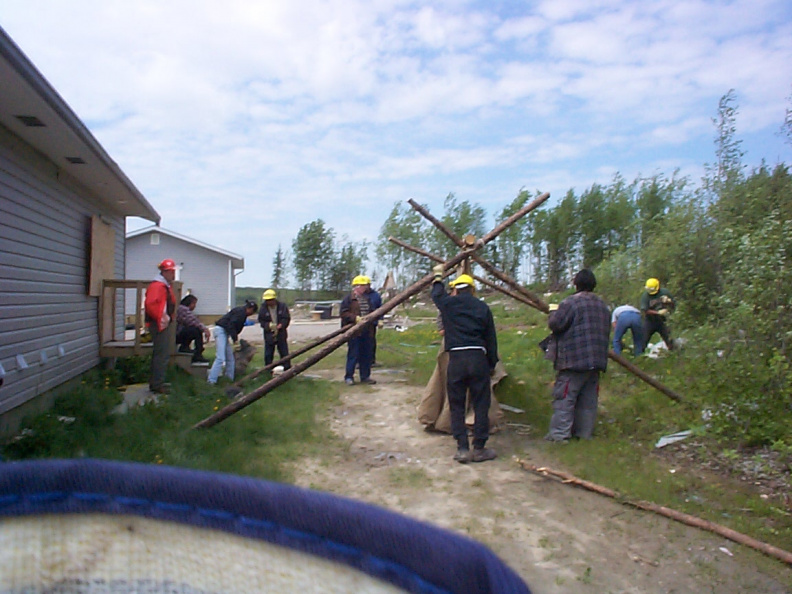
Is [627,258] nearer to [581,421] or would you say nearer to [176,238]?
[581,421]

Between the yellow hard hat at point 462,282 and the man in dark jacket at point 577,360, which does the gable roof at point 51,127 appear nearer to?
the yellow hard hat at point 462,282

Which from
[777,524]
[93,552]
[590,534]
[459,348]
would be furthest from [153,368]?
[93,552]

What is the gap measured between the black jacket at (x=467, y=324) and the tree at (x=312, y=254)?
130 ft

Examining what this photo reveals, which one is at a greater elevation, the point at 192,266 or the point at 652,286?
the point at 192,266

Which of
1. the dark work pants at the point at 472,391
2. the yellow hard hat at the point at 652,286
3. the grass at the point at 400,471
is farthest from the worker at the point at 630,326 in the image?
the dark work pants at the point at 472,391

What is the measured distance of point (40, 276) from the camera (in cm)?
801

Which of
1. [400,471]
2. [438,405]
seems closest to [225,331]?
[438,405]

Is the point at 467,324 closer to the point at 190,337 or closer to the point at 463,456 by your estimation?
the point at 463,456

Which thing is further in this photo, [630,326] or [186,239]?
[186,239]

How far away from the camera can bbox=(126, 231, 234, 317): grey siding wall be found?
96.3 feet

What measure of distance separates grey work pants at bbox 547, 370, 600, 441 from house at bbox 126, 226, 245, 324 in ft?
80.4

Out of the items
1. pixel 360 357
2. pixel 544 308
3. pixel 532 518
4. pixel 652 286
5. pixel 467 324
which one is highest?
pixel 652 286

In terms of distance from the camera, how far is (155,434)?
6488 mm

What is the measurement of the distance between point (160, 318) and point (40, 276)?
1607 millimetres
